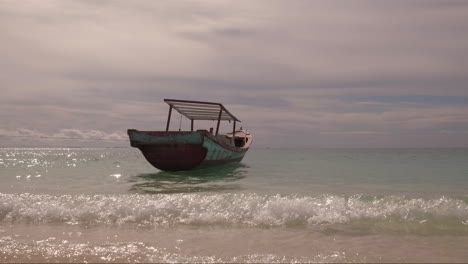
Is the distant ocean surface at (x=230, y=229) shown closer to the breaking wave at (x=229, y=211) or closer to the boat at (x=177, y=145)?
the breaking wave at (x=229, y=211)

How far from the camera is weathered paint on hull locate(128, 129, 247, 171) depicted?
17589mm

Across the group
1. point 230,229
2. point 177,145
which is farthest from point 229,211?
point 177,145

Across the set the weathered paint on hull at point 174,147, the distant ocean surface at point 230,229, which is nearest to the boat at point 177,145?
the weathered paint on hull at point 174,147

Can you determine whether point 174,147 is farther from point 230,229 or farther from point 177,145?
point 230,229

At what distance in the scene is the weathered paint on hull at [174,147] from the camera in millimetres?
17589

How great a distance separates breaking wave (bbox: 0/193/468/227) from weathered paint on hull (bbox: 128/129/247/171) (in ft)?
30.4

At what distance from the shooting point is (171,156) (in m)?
18.0

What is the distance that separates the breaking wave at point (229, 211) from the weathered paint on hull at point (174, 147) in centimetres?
926

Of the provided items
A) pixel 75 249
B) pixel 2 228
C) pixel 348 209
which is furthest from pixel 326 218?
pixel 2 228

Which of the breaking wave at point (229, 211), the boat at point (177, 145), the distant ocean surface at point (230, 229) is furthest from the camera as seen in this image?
the boat at point (177, 145)

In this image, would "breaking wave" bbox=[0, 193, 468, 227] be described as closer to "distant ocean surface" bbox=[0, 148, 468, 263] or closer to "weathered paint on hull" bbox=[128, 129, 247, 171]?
"distant ocean surface" bbox=[0, 148, 468, 263]

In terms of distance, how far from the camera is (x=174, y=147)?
17.8m

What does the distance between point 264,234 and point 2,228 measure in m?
4.71

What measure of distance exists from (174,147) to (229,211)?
1074 centimetres
